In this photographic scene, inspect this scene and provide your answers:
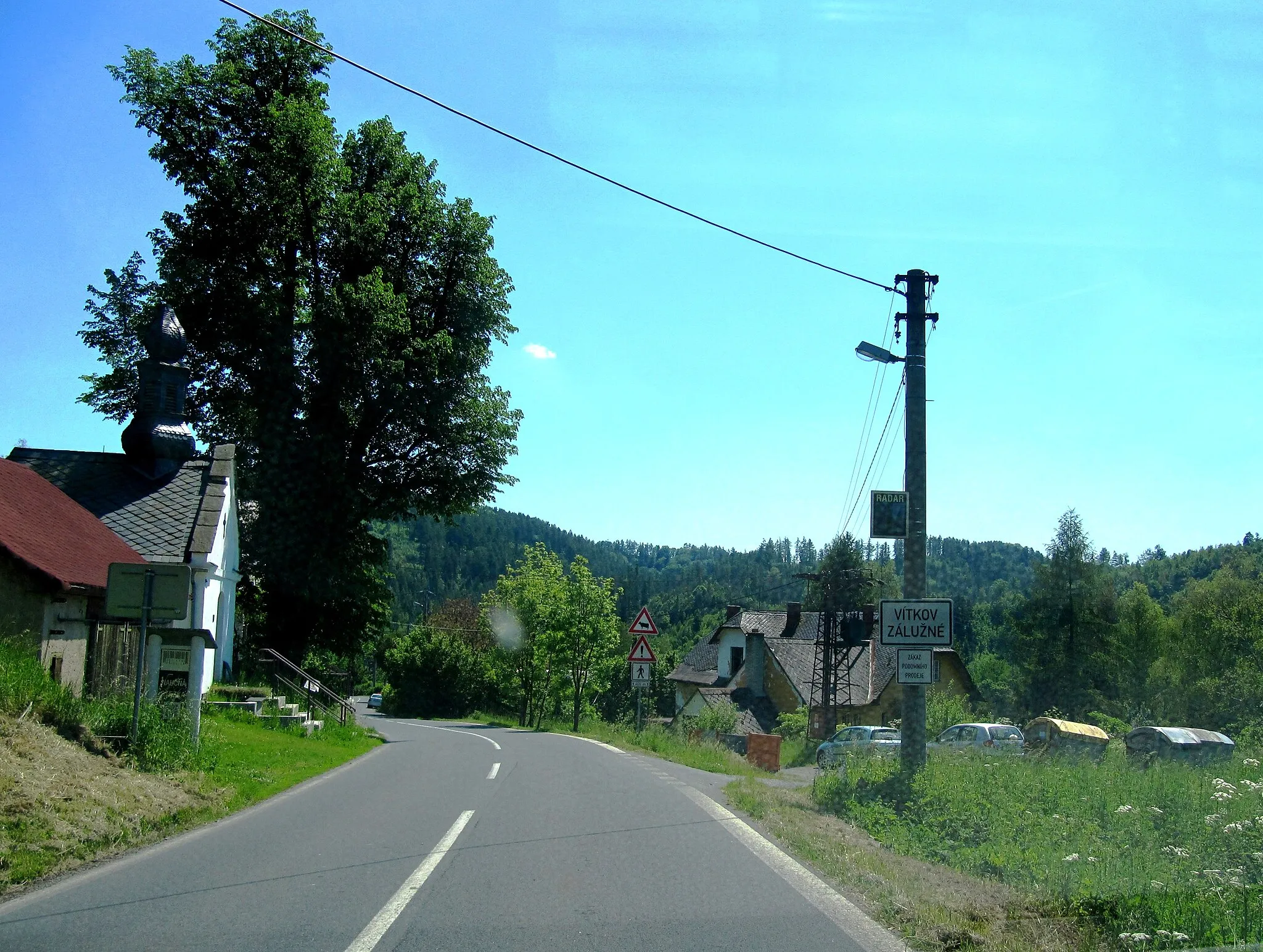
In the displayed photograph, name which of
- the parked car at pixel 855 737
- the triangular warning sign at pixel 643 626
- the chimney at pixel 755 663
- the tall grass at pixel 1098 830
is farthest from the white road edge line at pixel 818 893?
the chimney at pixel 755 663

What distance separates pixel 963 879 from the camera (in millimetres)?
8328

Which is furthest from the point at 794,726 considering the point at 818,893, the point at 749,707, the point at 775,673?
the point at 818,893

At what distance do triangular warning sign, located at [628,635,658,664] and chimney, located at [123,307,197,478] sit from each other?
40.8 feet

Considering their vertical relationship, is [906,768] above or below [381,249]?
below

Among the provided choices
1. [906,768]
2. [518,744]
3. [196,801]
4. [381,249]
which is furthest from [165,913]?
[381,249]

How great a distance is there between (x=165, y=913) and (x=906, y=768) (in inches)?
377

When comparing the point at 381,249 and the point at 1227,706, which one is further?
the point at 1227,706

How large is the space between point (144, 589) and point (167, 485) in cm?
1304

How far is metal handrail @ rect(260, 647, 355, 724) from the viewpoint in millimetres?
25923

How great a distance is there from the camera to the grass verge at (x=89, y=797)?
8.47 m

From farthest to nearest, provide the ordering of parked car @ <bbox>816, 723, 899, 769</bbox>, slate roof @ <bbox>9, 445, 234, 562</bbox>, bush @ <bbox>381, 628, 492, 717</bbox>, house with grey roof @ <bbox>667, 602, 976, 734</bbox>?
bush @ <bbox>381, 628, 492, 717</bbox> < house with grey roof @ <bbox>667, 602, 976, 734</bbox> < parked car @ <bbox>816, 723, 899, 769</bbox> < slate roof @ <bbox>9, 445, 234, 562</bbox>

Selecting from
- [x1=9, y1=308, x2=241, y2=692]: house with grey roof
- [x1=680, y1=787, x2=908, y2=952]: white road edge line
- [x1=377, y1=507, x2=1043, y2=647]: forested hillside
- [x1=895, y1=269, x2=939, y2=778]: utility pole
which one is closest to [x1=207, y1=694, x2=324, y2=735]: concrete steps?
[x1=9, y1=308, x2=241, y2=692]: house with grey roof

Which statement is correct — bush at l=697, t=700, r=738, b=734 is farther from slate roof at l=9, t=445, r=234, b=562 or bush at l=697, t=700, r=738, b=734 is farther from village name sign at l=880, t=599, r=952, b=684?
village name sign at l=880, t=599, r=952, b=684

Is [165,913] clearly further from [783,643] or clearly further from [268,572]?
[783,643]
